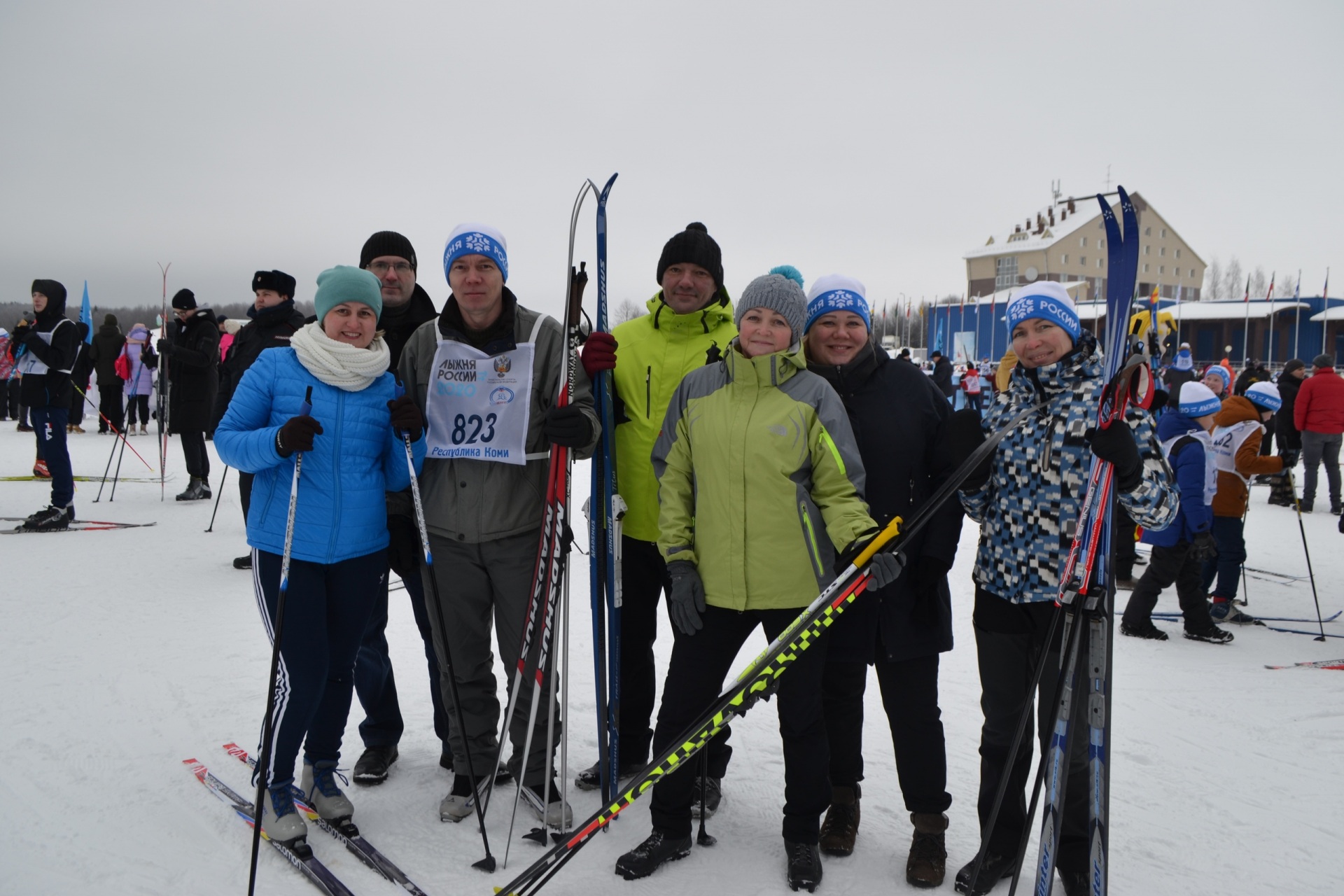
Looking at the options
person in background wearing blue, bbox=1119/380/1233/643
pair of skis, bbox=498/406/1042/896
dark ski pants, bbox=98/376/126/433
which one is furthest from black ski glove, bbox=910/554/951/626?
dark ski pants, bbox=98/376/126/433

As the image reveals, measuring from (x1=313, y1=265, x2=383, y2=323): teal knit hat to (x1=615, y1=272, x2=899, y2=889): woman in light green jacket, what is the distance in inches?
45.6

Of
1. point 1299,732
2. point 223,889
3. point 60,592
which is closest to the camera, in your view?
point 223,889

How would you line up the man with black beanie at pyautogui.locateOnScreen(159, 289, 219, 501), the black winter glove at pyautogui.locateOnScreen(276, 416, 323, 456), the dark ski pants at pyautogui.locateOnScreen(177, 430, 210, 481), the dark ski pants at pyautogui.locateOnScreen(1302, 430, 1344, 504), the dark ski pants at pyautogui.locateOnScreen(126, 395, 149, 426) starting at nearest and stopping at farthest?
1. the black winter glove at pyautogui.locateOnScreen(276, 416, 323, 456)
2. the man with black beanie at pyautogui.locateOnScreen(159, 289, 219, 501)
3. the dark ski pants at pyautogui.locateOnScreen(177, 430, 210, 481)
4. the dark ski pants at pyautogui.locateOnScreen(1302, 430, 1344, 504)
5. the dark ski pants at pyautogui.locateOnScreen(126, 395, 149, 426)

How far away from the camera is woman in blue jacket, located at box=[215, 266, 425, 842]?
2.56 m

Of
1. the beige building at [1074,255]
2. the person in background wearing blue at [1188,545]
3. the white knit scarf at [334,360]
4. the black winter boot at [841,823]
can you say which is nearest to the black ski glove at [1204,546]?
the person in background wearing blue at [1188,545]

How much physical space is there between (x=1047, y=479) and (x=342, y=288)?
235 centimetres

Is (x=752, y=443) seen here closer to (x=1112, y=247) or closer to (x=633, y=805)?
(x=1112, y=247)

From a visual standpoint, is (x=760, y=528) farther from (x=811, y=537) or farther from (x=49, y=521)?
(x=49, y=521)

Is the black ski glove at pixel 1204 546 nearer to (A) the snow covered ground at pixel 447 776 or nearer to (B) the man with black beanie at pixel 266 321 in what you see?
(A) the snow covered ground at pixel 447 776

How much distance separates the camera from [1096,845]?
2184 millimetres

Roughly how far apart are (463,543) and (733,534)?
996mm

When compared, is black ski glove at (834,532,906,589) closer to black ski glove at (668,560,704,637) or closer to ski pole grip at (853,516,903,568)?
ski pole grip at (853,516,903,568)

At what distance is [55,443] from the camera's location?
705cm

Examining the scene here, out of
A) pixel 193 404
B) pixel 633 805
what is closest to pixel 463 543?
pixel 633 805
